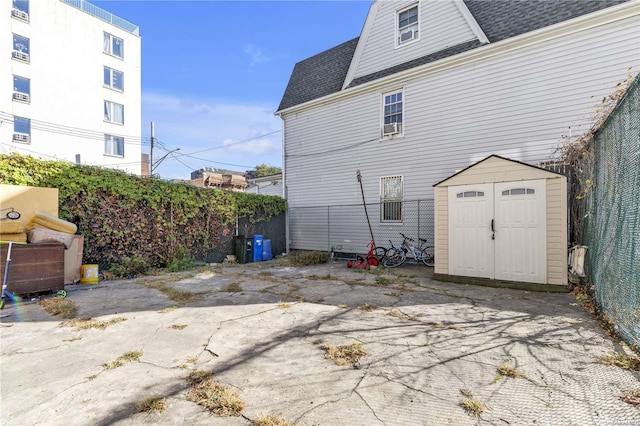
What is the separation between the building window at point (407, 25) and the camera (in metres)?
10.4

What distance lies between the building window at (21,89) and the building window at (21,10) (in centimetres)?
365

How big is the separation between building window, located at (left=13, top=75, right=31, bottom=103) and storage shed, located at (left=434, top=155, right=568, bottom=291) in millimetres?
23378

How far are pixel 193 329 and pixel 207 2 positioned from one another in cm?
1020

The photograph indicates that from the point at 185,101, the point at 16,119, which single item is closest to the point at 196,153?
the point at 185,101

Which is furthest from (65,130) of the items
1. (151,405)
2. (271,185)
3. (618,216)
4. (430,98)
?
(618,216)

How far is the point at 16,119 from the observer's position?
17.7m

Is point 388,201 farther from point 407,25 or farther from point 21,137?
point 21,137

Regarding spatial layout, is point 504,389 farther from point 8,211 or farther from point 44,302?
point 8,211

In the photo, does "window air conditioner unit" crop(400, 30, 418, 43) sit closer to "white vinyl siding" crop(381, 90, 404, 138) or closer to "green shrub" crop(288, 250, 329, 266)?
"white vinyl siding" crop(381, 90, 404, 138)

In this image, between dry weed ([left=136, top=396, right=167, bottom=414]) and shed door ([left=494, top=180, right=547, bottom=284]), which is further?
shed door ([left=494, top=180, right=547, bottom=284])

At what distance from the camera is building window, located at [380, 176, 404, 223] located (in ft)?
34.4

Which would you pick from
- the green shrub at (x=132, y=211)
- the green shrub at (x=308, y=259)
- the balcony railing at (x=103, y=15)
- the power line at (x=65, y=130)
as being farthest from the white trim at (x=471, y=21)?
the balcony railing at (x=103, y=15)

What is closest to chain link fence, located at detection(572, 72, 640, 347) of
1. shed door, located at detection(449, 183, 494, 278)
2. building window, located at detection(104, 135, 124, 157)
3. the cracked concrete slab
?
the cracked concrete slab

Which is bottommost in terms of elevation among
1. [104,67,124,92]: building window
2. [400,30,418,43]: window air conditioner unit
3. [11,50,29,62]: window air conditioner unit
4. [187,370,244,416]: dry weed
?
[187,370,244,416]: dry weed
